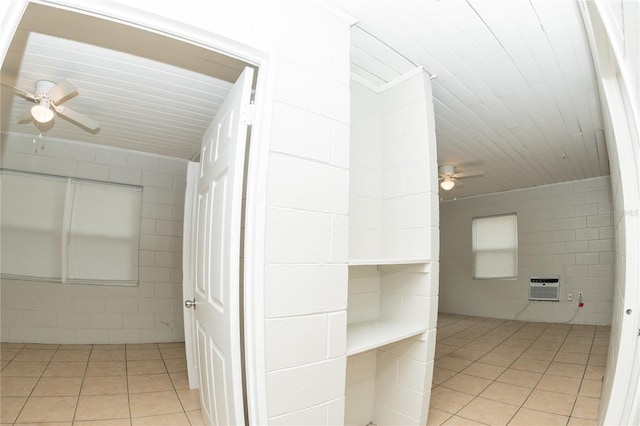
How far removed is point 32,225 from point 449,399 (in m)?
5.06

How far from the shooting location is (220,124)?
166 centimetres

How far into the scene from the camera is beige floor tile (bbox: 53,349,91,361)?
308cm

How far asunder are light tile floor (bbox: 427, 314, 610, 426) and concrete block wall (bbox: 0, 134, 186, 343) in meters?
3.62

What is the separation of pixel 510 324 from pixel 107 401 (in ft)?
20.1

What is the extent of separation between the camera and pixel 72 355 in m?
3.18

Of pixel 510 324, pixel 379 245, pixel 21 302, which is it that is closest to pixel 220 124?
pixel 379 245

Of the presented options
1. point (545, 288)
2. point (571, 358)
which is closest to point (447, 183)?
point (571, 358)

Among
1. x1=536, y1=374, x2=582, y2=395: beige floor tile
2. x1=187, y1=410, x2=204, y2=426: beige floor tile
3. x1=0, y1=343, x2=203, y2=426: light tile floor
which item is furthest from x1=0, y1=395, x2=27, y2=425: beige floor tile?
x1=536, y1=374, x2=582, y2=395: beige floor tile

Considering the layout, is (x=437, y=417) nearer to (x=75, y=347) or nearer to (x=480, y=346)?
(x=480, y=346)

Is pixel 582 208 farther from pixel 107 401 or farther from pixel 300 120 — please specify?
pixel 107 401

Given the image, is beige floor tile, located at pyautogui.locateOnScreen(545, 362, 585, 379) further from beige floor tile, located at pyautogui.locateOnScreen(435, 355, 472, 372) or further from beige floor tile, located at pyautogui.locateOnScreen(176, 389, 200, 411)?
beige floor tile, located at pyautogui.locateOnScreen(176, 389, 200, 411)

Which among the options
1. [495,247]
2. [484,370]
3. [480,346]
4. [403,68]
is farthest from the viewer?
[495,247]

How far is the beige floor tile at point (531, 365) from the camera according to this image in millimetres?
3016

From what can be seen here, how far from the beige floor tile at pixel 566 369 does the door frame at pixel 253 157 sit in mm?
3412
